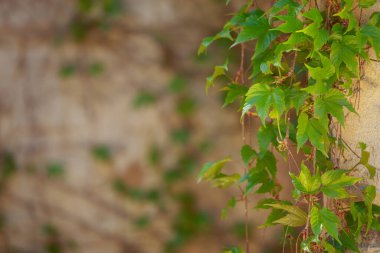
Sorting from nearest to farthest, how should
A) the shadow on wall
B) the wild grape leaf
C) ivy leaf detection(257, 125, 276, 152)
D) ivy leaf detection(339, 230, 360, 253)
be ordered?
ivy leaf detection(339, 230, 360, 253) < ivy leaf detection(257, 125, 276, 152) < the wild grape leaf < the shadow on wall

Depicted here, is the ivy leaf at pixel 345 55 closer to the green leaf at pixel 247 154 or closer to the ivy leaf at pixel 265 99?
the ivy leaf at pixel 265 99

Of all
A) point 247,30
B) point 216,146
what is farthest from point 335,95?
point 216,146

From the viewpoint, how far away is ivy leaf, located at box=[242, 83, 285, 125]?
1387 millimetres

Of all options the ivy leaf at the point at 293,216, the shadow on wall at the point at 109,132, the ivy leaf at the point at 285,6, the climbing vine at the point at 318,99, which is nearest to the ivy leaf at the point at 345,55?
the climbing vine at the point at 318,99

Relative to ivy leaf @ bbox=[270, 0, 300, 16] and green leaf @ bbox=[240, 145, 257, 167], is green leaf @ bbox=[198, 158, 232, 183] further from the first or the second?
ivy leaf @ bbox=[270, 0, 300, 16]

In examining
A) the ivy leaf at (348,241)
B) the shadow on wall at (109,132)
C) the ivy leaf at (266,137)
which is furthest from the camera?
the shadow on wall at (109,132)

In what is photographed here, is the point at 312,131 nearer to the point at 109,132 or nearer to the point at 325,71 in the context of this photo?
the point at 325,71

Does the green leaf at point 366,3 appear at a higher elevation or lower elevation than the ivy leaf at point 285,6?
lower

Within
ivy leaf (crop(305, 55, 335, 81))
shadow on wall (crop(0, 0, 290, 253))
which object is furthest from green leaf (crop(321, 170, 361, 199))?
shadow on wall (crop(0, 0, 290, 253))

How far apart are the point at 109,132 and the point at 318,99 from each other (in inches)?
116

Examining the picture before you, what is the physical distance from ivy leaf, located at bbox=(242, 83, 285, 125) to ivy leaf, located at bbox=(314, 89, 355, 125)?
0.08 m

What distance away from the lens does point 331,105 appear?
1.39 m

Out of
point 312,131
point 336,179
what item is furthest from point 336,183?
point 312,131

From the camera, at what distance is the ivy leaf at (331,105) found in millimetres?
1385
